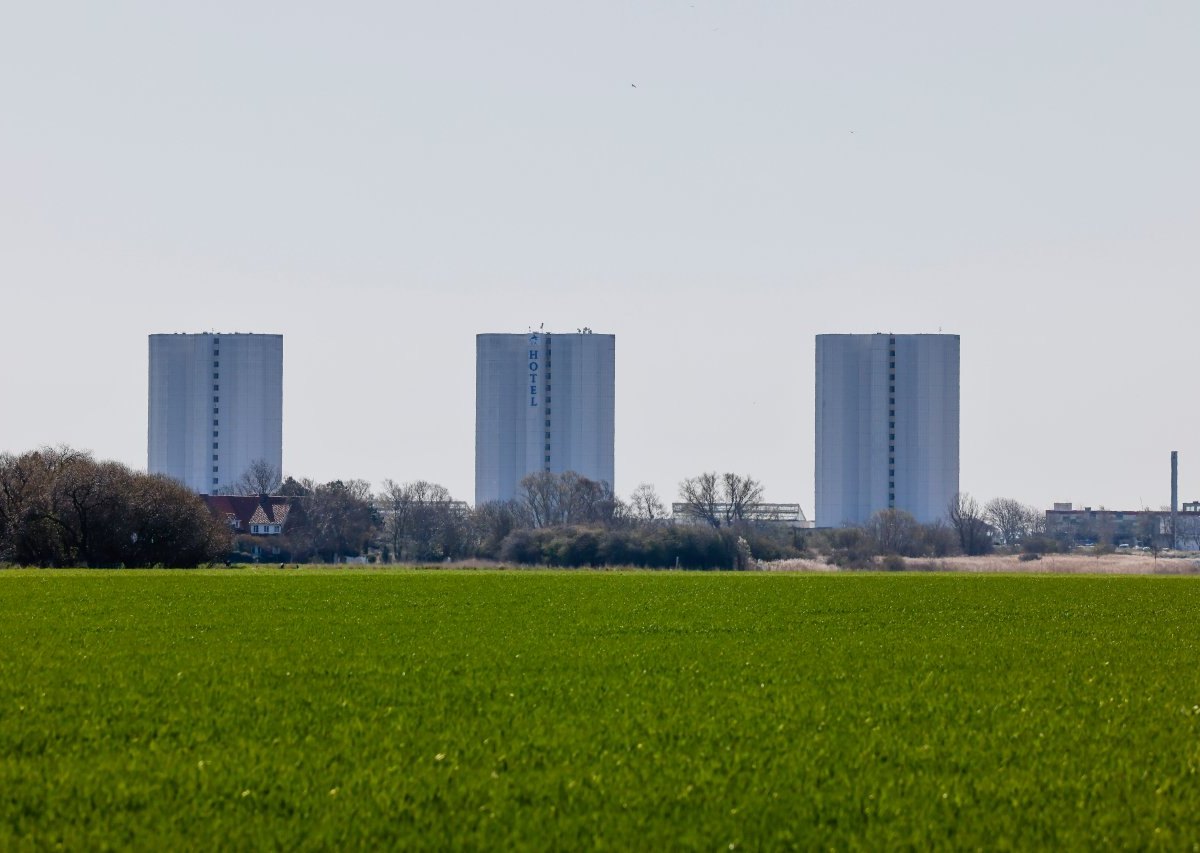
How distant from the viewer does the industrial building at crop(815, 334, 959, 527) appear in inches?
6983

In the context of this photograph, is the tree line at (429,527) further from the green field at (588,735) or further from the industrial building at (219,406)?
the green field at (588,735)

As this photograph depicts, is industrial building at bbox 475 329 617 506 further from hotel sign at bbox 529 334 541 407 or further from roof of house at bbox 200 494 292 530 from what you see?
roof of house at bbox 200 494 292 530

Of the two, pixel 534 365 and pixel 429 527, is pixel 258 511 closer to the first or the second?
pixel 429 527

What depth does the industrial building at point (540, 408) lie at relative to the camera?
17700 cm

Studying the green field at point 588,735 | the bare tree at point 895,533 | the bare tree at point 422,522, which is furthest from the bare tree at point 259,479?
the green field at point 588,735

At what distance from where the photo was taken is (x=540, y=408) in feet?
582

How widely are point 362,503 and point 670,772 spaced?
12199 cm

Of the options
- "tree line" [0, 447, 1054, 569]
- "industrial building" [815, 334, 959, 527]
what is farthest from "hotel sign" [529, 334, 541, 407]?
"industrial building" [815, 334, 959, 527]

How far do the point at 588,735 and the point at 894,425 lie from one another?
168145 mm

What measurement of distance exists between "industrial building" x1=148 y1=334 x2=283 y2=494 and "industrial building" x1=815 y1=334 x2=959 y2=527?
74.2m

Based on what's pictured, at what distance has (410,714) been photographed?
595 inches

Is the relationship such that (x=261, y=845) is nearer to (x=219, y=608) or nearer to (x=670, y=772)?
(x=670, y=772)

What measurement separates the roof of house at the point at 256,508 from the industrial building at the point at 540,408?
4217cm

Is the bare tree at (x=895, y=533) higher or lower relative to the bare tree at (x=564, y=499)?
lower
